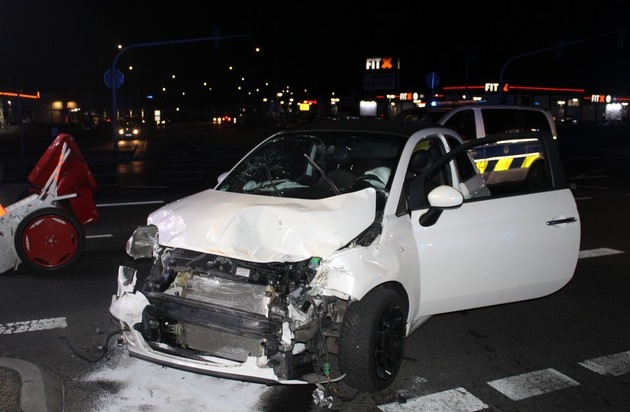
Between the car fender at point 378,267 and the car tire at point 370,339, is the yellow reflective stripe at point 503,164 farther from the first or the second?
the car tire at point 370,339

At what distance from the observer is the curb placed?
3690 mm

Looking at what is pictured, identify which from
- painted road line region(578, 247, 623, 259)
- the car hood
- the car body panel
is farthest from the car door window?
painted road line region(578, 247, 623, 259)

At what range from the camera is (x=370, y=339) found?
3770 millimetres

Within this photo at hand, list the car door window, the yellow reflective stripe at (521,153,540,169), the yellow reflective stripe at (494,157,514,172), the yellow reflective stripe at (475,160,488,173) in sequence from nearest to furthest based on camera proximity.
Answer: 1. the car door window
2. the yellow reflective stripe at (475,160,488,173)
3. the yellow reflective stripe at (494,157,514,172)
4. the yellow reflective stripe at (521,153,540,169)

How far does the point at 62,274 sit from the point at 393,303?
14.5ft

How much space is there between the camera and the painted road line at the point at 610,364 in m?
4.57

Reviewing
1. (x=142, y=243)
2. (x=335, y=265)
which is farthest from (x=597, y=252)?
(x=142, y=243)

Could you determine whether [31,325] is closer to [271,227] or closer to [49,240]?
[49,240]

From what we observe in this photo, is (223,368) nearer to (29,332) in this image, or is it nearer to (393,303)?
(393,303)

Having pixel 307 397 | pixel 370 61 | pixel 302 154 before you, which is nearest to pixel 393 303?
pixel 307 397

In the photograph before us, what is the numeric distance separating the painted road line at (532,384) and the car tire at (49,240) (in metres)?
4.77

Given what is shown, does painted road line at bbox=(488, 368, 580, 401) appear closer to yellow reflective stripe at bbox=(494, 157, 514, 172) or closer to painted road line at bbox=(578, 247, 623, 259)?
painted road line at bbox=(578, 247, 623, 259)

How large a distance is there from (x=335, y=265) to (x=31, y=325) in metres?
3.12

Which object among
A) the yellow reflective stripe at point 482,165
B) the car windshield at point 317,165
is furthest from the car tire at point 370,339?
the yellow reflective stripe at point 482,165
